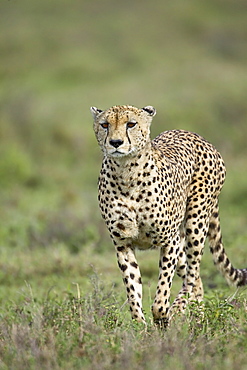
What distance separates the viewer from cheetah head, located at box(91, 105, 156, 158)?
4203mm

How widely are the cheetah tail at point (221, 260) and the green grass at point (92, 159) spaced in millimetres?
167

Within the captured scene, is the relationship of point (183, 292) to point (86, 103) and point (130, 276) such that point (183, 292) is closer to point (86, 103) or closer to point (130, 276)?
point (130, 276)

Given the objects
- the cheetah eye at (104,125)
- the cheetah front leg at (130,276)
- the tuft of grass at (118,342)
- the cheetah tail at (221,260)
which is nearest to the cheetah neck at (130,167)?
the cheetah eye at (104,125)

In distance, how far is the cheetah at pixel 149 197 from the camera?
4.37 meters

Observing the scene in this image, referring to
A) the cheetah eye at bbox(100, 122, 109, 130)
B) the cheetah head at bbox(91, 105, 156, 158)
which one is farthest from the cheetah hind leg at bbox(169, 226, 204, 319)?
the cheetah eye at bbox(100, 122, 109, 130)

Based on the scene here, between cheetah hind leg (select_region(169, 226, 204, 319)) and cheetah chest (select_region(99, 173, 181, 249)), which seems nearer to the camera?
cheetah chest (select_region(99, 173, 181, 249))

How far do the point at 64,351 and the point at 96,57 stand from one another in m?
20.7

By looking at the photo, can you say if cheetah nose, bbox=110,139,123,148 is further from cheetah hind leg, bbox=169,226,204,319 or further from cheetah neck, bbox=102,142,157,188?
cheetah hind leg, bbox=169,226,204,319

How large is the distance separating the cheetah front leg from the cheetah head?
0.69 m

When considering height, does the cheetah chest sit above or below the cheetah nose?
below

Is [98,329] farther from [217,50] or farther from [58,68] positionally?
[217,50]

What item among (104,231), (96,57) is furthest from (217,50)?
(104,231)

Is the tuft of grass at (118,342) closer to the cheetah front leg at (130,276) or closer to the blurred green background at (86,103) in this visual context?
the cheetah front leg at (130,276)

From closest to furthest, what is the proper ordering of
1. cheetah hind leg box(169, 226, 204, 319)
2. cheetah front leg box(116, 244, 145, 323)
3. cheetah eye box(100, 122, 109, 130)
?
cheetah eye box(100, 122, 109, 130) < cheetah front leg box(116, 244, 145, 323) < cheetah hind leg box(169, 226, 204, 319)
